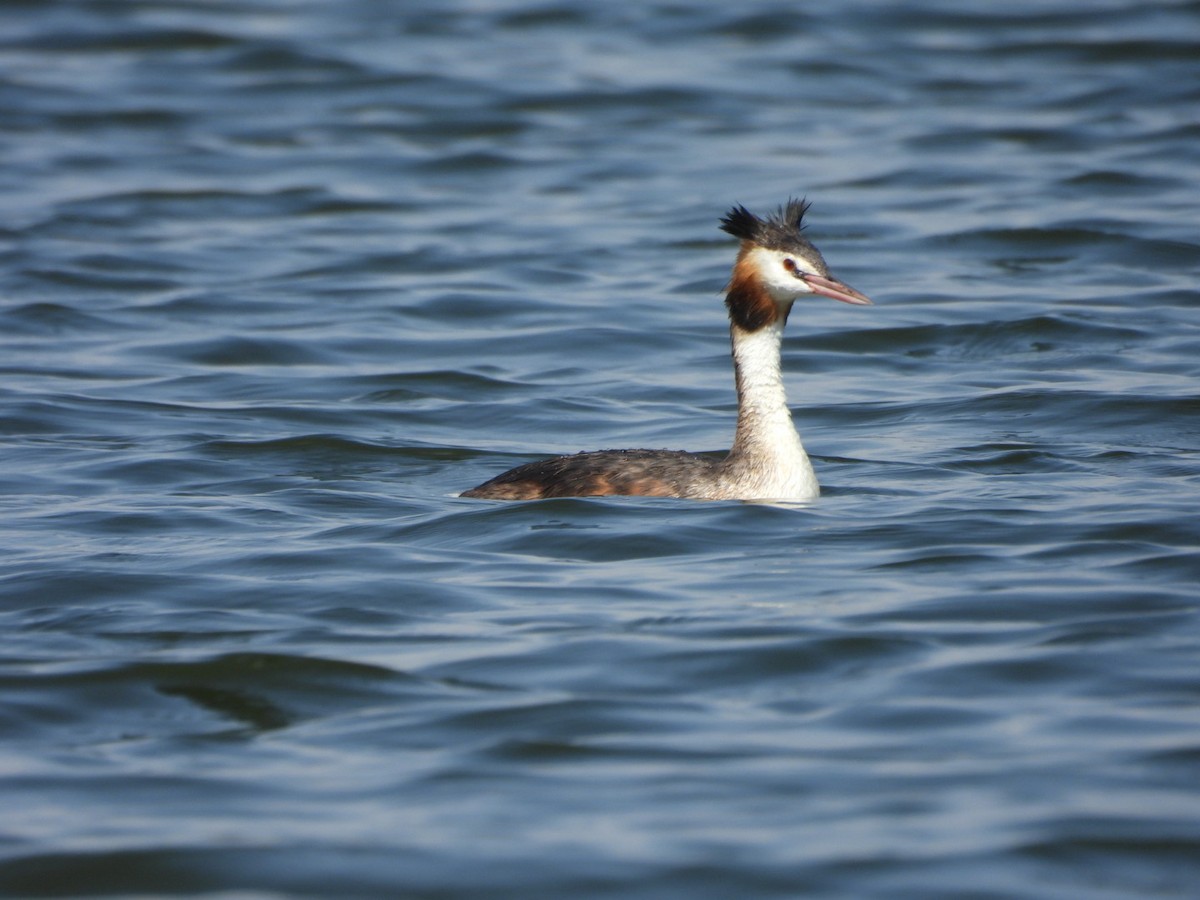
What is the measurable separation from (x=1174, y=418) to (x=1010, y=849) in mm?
6607

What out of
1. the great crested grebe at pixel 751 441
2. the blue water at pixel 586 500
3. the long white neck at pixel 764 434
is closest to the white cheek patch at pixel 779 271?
the great crested grebe at pixel 751 441

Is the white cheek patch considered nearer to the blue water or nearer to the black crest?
the black crest

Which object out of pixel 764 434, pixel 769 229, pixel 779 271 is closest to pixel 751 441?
pixel 764 434

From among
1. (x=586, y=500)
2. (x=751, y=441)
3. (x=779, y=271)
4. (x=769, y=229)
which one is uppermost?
(x=769, y=229)

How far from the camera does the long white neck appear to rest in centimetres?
960

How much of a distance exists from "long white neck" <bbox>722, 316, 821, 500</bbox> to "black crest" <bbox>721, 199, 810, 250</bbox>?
1.56ft

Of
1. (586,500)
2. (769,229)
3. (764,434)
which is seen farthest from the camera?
(764,434)

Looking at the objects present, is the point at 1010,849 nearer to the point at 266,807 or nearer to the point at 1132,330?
the point at 266,807

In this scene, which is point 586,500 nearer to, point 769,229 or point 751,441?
point 751,441

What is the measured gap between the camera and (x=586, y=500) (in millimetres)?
9422

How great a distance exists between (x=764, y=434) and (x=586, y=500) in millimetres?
1002

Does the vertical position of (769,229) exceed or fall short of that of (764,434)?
it exceeds it

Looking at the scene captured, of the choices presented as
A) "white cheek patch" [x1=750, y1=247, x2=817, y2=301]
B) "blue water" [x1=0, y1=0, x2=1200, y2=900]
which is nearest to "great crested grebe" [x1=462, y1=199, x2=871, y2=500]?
"white cheek patch" [x1=750, y1=247, x2=817, y2=301]

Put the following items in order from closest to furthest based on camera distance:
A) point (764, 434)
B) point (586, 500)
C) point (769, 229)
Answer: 1. point (586, 500)
2. point (769, 229)
3. point (764, 434)
